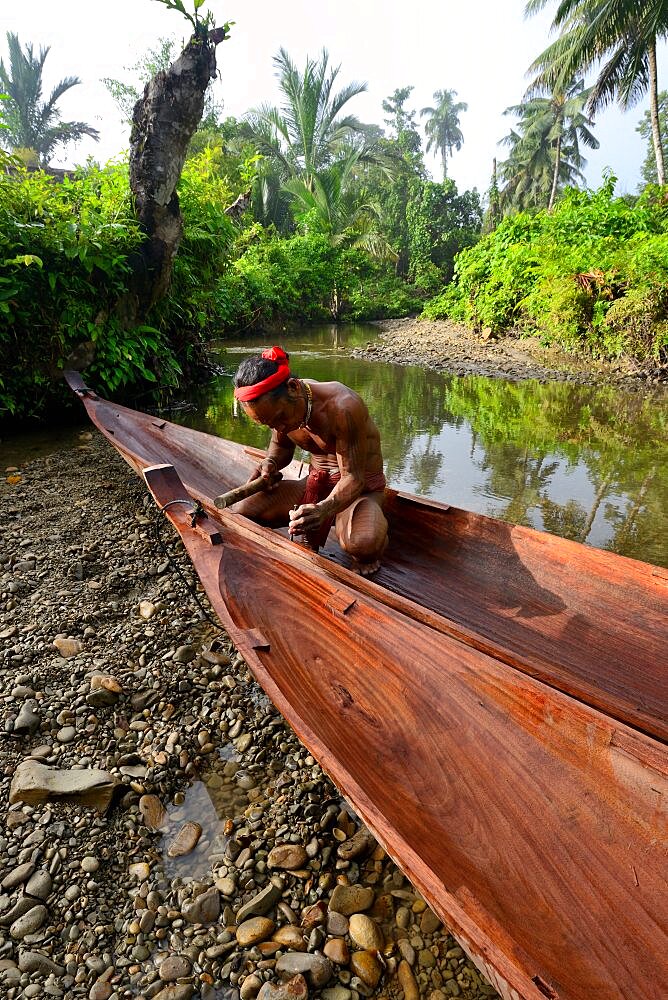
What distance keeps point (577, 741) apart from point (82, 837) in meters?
1.69

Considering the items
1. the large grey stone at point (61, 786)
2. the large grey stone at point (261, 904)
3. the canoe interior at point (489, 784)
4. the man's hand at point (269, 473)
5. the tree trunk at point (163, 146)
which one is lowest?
the large grey stone at point (261, 904)

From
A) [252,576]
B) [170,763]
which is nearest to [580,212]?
[252,576]

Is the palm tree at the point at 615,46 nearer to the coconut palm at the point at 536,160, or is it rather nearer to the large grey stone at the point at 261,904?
the coconut palm at the point at 536,160

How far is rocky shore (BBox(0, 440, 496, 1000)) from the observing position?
4.87 feet

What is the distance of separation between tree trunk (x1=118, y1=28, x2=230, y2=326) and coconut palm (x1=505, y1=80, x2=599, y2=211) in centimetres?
2850

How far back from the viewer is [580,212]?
449 inches

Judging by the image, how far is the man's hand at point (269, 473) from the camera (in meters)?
3.28

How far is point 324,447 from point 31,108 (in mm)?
37974

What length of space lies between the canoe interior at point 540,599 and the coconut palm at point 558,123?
3257 cm

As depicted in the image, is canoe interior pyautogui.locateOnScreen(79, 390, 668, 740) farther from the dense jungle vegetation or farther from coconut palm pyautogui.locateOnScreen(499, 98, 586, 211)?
coconut palm pyautogui.locateOnScreen(499, 98, 586, 211)

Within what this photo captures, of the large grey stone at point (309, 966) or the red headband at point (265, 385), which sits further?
the red headband at point (265, 385)

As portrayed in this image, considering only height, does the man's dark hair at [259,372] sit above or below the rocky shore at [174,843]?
above

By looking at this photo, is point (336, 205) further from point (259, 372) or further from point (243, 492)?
point (259, 372)

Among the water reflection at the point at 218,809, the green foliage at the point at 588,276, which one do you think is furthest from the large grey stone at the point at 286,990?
the green foliage at the point at 588,276
